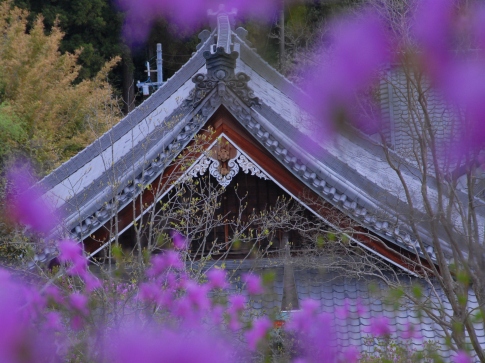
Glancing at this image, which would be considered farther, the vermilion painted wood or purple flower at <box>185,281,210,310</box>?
the vermilion painted wood

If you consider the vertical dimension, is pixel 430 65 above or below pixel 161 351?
above

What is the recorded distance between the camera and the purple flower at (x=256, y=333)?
11.0ft

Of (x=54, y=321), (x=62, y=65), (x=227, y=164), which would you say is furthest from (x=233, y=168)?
(x=62, y=65)

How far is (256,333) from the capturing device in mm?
3533

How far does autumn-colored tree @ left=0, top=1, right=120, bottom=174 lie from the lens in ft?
39.7

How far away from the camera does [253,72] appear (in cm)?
976

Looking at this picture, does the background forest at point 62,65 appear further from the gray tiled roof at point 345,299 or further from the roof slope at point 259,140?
the gray tiled roof at point 345,299

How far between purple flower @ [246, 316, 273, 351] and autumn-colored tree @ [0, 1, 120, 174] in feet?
28.2

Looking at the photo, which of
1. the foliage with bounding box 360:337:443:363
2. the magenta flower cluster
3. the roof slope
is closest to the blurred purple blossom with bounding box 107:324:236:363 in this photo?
the foliage with bounding box 360:337:443:363

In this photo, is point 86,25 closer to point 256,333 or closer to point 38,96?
point 38,96

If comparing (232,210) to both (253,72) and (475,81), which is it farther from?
(253,72)

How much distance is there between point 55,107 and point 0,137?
1.49 m

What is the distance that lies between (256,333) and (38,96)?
10687 millimetres

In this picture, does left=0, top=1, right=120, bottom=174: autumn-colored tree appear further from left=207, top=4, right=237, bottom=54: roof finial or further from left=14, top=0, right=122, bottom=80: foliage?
left=207, top=4, right=237, bottom=54: roof finial
